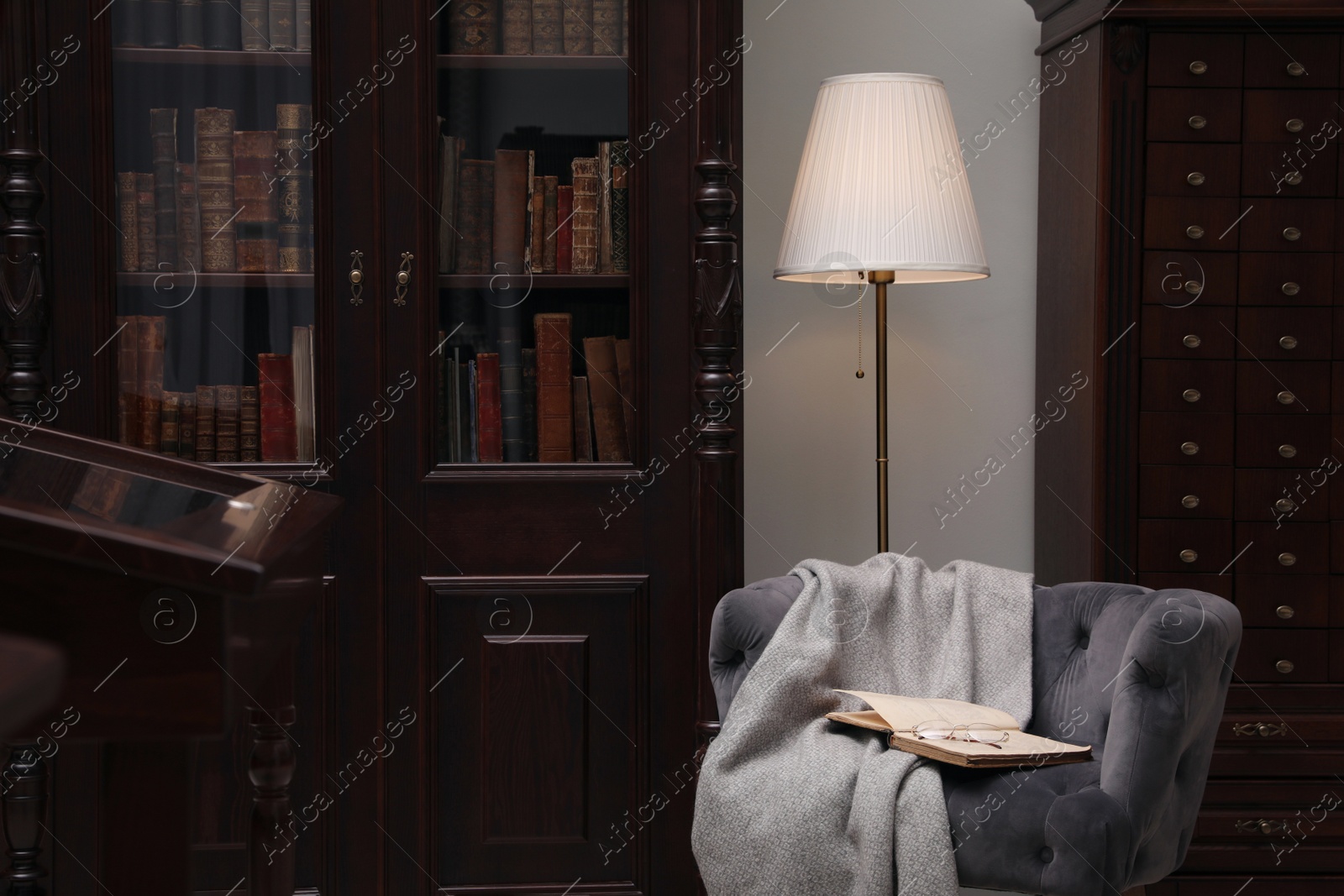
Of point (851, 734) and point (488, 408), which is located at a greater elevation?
point (488, 408)

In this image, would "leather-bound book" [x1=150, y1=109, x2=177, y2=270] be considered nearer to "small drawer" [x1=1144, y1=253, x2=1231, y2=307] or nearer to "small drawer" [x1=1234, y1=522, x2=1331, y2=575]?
"small drawer" [x1=1144, y1=253, x2=1231, y2=307]

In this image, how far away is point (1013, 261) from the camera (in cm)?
257

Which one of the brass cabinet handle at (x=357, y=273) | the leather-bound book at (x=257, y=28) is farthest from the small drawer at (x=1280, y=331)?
the leather-bound book at (x=257, y=28)

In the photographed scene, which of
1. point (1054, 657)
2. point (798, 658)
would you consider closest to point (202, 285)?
point (798, 658)

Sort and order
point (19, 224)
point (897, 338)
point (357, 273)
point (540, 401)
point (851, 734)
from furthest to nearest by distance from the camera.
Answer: point (897, 338)
point (540, 401)
point (357, 273)
point (19, 224)
point (851, 734)

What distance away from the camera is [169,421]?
6.59 ft

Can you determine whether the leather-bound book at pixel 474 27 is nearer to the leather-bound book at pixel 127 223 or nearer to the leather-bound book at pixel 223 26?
the leather-bound book at pixel 223 26

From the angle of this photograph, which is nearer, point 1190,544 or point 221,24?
point 221,24

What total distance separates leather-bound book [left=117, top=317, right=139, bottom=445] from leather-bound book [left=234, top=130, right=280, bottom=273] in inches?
8.8

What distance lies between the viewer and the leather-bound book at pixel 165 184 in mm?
1982

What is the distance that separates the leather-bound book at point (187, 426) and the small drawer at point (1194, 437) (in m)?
1.80

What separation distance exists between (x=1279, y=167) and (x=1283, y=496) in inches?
25.0

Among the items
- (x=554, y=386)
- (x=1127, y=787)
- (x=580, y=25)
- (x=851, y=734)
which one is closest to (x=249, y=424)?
(x=554, y=386)

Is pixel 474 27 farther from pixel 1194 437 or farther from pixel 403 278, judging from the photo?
pixel 1194 437
